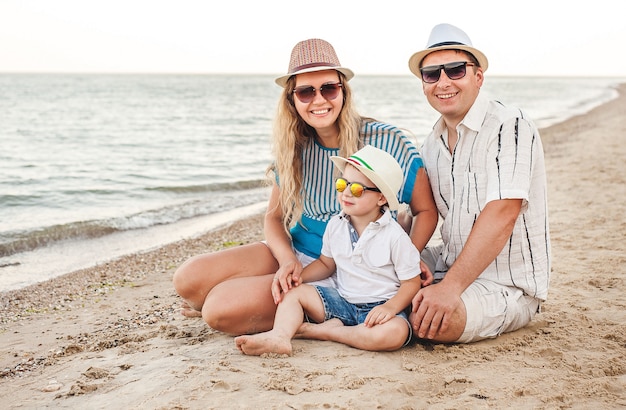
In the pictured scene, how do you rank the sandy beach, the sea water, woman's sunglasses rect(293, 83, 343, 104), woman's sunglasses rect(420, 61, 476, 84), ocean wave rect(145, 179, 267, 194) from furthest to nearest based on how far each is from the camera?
ocean wave rect(145, 179, 267, 194) → the sea water → woman's sunglasses rect(293, 83, 343, 104) → woman's sunglasses rect(420, 61, 476, 84) → the sandy beach

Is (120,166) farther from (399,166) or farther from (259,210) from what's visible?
(399,166)

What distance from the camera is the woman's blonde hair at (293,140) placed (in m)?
4.01

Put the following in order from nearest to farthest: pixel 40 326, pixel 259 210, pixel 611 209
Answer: pixel 40 326 < pixel 611 209 < pixel 259 210

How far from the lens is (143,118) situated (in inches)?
1203

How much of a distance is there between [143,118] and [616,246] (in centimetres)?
2769

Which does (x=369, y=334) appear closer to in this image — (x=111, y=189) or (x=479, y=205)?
(x=479, y=205)

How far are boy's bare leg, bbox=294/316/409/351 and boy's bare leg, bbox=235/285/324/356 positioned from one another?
136 mm

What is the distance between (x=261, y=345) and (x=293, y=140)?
4.71 feet

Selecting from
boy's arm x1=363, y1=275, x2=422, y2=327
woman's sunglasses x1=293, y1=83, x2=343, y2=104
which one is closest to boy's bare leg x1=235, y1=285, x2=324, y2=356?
boy's arm x1=363, y1=275, x2=422, y2=327

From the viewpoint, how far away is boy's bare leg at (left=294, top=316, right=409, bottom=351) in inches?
133

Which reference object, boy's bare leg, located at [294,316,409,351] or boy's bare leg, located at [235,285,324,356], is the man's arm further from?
boy's bare leg, located at [235,285,324,356]

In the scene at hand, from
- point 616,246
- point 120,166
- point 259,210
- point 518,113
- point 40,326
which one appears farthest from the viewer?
point 120,166


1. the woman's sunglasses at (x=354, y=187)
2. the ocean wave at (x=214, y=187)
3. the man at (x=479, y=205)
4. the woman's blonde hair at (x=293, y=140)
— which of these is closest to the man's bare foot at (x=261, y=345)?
the man at (x=479, y=205)

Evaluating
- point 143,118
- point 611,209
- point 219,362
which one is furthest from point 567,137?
point 143,118
